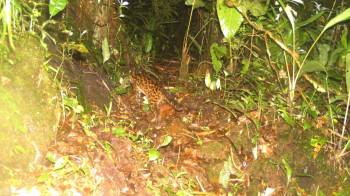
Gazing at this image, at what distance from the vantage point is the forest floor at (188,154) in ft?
7.00

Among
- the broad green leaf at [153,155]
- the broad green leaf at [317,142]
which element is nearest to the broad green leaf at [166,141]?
the broad green leaf at [153,155]

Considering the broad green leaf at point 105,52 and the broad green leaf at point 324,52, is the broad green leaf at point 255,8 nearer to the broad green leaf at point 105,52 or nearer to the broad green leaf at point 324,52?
the broad green leaf at point 324,52

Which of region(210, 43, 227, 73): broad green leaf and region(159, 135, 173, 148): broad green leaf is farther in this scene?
region(210, 43, 227, 73): broad green leaf

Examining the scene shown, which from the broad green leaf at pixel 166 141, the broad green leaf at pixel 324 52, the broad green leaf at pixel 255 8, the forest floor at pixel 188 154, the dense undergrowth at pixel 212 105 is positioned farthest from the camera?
the broad green leaf at pixel 324 52

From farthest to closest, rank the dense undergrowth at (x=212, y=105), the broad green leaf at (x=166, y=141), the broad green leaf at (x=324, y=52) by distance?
the broad green leaf at (x=324, y=52) → the broad green leaf at (x=166, y=141) → the dense undergrowth at (x=212, y=105)

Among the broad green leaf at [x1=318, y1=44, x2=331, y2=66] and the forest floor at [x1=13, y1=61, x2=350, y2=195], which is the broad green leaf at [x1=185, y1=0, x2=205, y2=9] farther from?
the broad green leaf at [x1=318, y1=44, x2=331, y2=66]

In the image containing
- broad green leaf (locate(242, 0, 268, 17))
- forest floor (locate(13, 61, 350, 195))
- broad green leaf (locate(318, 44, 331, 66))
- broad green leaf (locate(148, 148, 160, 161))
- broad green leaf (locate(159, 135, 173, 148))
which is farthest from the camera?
broad green leaf (locate(318, 44, 331, 66))

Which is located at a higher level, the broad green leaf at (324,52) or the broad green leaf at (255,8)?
the broad green leaf at (255,8)

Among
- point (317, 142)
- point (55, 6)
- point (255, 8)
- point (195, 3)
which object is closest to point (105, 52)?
point (195, 3)

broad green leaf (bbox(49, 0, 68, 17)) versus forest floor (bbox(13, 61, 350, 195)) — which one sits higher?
broad green leaf (bbox(49, 0, 68, 17))

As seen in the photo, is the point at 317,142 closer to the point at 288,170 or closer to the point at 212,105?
the point at 288,170

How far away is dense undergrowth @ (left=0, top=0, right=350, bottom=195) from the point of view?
2.25 m

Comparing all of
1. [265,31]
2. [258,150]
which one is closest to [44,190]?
[258,150]

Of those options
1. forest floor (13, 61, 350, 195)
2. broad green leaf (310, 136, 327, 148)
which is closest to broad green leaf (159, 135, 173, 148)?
forest floor (13, 61, 350, 195)
